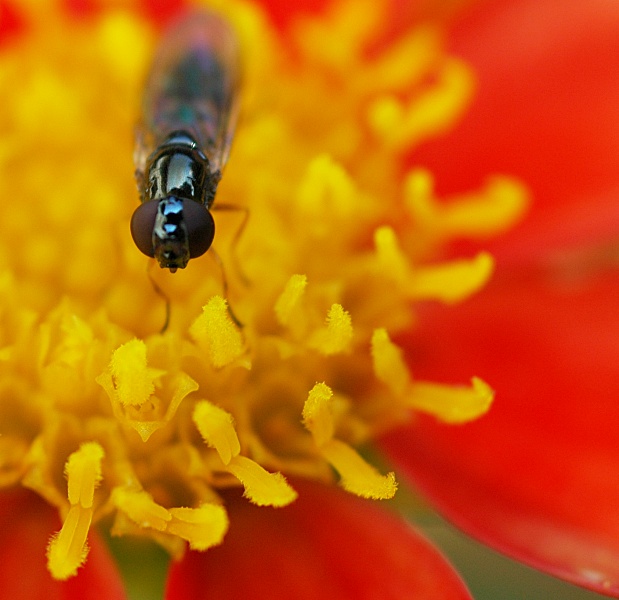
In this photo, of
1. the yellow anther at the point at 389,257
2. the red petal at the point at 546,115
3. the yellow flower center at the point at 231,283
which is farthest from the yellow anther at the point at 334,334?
the red petal at the point at 546,115

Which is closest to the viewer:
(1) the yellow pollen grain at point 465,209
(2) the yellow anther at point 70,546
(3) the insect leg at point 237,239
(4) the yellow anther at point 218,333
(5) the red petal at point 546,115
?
(2) the yellow anther at point 70,546

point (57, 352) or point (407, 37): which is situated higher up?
point (407, 37)

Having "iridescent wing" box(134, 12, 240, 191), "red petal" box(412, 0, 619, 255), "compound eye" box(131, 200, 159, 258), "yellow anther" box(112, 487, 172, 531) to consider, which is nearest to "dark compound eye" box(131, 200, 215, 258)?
"compound eye" box(131, 200, 159, 258)

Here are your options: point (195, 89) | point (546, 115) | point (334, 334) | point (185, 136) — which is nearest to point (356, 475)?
point (334, 334)

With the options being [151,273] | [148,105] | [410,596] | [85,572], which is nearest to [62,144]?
[148,105]

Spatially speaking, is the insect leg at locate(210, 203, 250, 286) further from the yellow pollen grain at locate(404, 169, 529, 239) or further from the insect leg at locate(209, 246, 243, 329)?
the yellow pollen grain at locate(404, 169, 529, 239)

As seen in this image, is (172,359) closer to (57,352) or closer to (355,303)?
(57,352)

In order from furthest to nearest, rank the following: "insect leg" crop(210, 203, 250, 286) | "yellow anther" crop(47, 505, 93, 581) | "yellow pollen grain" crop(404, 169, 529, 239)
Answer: "yellow pollen grain" crop(404, 169, 529, 239) → "insect leg" crop(210, 203, 250, 286) → "yellow anther" crop(47, 505, 93, 581)

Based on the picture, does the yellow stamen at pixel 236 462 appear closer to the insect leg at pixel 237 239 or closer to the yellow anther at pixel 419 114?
the insect leg at pixel 237 239
